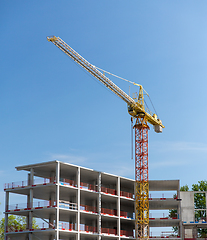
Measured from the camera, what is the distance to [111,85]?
8225cm

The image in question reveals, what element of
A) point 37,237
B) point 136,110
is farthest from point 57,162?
point 136,110

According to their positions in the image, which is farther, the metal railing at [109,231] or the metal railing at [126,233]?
the metal railing at [126,233]

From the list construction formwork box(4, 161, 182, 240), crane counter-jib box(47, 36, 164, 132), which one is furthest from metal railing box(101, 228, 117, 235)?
crane counter-jib box(47, 36, 164, 132)

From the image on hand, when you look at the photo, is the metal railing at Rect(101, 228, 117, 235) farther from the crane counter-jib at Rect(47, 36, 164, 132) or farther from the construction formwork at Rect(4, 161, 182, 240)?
the crane counter-jib at Rect(47, 36, 164, 132)

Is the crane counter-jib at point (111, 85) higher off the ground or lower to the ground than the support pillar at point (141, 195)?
higher

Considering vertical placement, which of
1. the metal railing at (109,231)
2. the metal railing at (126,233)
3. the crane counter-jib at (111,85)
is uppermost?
the crane counter-jib at (111,85)

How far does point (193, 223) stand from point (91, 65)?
116ft

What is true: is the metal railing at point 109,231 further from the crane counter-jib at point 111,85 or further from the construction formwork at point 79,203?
the crane counter-jib at point 111,85

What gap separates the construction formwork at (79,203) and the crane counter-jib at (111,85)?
1487cm

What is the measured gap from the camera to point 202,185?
361 ft

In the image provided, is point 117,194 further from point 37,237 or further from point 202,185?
point 202,185

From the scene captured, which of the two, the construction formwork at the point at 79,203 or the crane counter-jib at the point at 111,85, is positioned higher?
the crane counter-jib at the point at 111,85

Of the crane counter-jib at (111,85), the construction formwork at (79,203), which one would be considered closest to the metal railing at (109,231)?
the construction formwork at (79,203)

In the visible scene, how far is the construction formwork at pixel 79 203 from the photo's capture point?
62394 millimetres
